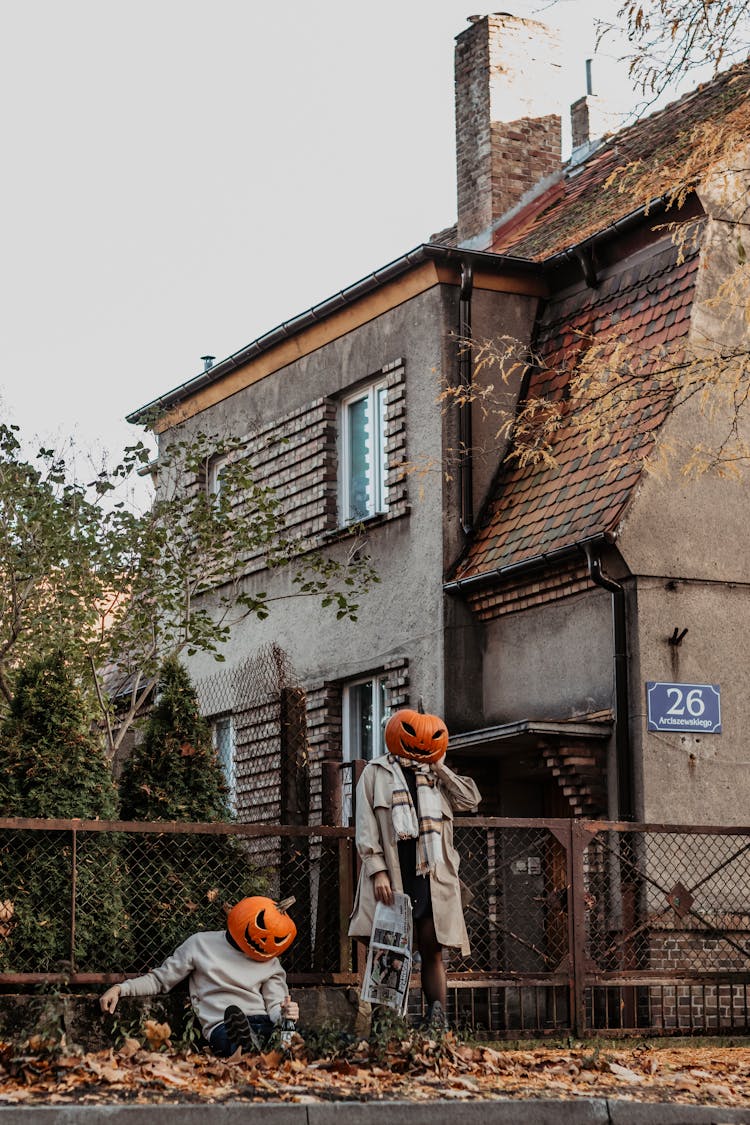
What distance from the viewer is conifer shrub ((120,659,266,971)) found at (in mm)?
10250

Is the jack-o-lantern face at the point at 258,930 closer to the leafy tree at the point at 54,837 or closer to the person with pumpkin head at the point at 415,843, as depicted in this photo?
the person with pumpkin head at the point at 415,843

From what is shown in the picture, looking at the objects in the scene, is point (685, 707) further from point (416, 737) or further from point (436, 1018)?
point (436, 1018)

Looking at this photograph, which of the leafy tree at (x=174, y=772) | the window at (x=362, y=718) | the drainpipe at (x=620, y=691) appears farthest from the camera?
the window at (x=362, y=718)

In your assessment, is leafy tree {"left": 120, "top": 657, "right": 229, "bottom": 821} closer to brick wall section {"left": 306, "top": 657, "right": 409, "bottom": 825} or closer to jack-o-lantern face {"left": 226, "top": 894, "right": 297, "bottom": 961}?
jack-o-lantern face {"left": 226, "top": 894, "right": 297, "bottom": 961}

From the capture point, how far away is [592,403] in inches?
A: 558

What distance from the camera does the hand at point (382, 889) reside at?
9.54m

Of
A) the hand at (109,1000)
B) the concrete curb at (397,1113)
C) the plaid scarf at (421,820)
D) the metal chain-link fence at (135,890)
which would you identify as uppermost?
the plaid scarf at (421,820)

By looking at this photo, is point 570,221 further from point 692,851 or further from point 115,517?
point 692,851

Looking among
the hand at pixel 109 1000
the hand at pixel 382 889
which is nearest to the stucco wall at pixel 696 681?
the hand at pixel 382 889

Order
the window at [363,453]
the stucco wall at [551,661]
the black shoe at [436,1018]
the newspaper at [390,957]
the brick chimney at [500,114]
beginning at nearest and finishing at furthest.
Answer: the black shoe at [436,1018] → the newspaper at [390,957] → the stucco wall at [551,661] → the window at [363,453] → the brick chimney at [500,114]

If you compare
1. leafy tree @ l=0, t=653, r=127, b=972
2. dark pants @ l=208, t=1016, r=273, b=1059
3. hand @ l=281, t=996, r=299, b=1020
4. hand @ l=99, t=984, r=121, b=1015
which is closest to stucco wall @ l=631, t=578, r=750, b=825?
leafy tree @ l=0, t=653, r=127, b=972

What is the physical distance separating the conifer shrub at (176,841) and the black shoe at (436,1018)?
1.51 meters

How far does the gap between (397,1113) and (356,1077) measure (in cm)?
87

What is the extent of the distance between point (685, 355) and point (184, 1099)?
8.16 metres
